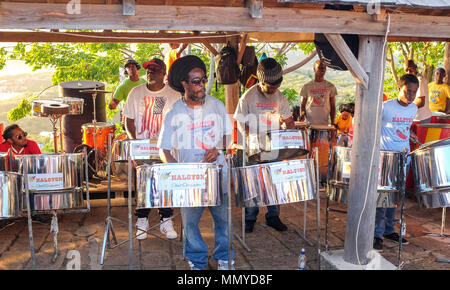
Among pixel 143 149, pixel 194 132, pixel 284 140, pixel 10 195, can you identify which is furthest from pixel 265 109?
pixel 10 195

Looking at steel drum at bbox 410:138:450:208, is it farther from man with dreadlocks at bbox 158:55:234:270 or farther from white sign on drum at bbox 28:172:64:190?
white sign on drum at bbox 28:172:64:190

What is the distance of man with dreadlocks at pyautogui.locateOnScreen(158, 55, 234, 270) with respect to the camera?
7.89ft

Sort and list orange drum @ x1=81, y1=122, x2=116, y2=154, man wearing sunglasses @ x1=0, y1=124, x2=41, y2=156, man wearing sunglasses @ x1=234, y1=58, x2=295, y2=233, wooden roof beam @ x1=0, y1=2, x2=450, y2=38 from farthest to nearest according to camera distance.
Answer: orange drum @ x1=81, y1=122, x2=116, y2=154, man wearing sunglasses @ x1=0, y1=124, x2=41, y2=156, man wearing sunglasses @ x1=234, y1=58, x2=295, y2=233, wooden roof beam @ x1=0, y1=2, x2=450, y2=38

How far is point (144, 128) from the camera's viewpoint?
10.8 feet

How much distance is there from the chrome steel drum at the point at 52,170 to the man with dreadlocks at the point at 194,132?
724mm

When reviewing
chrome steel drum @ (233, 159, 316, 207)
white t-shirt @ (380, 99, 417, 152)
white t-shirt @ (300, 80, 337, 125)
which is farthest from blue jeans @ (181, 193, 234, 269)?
white t-shirt @ (300, 80, 337, 125)

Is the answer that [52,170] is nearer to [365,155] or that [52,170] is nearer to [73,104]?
[365,155]

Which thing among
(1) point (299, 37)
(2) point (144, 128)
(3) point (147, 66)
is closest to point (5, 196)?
(2) point (144, 128)

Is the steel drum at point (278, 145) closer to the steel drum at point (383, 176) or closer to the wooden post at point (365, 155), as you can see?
the steel drum at point (383, 176)

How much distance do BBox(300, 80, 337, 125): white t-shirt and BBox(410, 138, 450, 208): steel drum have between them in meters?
2.28

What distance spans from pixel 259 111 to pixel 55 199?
5.01 ft

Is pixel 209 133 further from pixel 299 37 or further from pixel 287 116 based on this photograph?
pixel 299 37

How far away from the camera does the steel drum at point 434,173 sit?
2621 millimetres
